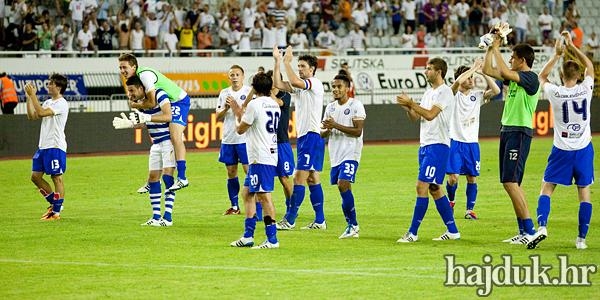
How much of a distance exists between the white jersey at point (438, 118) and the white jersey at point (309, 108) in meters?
2.15

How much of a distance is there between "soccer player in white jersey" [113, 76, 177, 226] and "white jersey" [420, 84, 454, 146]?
380 centimetres

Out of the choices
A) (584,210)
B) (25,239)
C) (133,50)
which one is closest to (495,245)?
(584,210)

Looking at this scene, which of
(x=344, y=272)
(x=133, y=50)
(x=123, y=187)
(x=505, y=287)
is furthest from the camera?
(x=133, y=50)

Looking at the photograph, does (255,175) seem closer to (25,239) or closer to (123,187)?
(25,239)

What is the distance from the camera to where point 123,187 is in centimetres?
2203

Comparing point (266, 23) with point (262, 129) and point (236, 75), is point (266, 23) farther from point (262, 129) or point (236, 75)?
point (262, 129)

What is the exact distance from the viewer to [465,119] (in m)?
17.5

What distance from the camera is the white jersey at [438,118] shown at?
541 inches

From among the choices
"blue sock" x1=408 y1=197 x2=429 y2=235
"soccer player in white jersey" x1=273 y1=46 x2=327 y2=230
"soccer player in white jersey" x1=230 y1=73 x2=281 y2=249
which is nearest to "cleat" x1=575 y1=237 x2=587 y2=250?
"blue sock" x1=408 y1=197 x2=429 y2=235

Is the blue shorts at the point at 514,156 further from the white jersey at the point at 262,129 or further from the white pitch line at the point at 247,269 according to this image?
the white jersey at the point at 262,129

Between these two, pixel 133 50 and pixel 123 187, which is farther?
pixel 133 50

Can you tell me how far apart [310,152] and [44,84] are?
17.3m

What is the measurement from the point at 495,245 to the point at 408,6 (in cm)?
2669

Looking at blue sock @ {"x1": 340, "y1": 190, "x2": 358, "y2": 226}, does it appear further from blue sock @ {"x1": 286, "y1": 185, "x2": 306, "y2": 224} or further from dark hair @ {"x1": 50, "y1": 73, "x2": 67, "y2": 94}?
dark hair @ {"x1": 50, "y1": 73, "x2": 67, "y2": 94}
